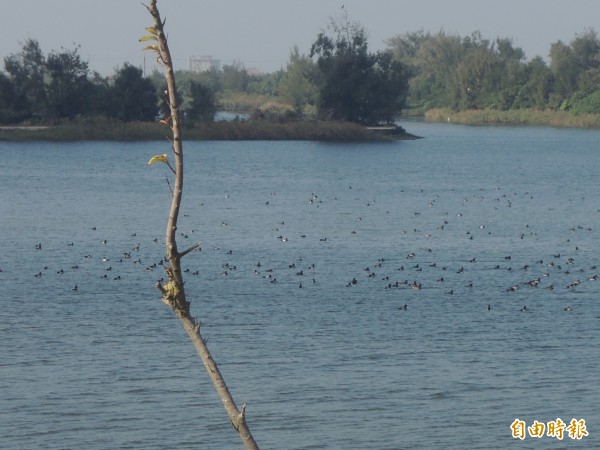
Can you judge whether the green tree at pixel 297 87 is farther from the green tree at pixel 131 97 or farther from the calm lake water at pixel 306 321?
the calm lake water at pixel 306 321

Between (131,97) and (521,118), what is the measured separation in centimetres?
5973

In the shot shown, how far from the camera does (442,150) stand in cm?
8606

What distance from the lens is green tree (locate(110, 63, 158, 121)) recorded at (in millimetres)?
92188

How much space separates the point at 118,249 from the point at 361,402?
16.6 metres

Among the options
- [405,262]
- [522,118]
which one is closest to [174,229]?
[405,262]

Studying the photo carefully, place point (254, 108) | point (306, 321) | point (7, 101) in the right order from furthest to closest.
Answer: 1. point (254, 108)
2. point (7, 101)
3. point (306, 321)

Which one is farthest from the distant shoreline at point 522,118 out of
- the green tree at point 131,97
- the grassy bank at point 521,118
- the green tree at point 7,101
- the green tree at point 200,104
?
the green tree at point 7,101

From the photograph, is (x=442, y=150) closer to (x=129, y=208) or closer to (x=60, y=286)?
(x=129, y=208)

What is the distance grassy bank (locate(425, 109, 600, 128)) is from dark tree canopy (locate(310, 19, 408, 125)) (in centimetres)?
3511

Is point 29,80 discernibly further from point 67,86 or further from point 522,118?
point 522,118

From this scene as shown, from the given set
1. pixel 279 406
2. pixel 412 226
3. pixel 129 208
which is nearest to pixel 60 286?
pixel 279 406

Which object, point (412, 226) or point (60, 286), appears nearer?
point (60, 286)

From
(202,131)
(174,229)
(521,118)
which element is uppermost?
(174,229)

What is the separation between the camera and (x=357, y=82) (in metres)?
98.5
